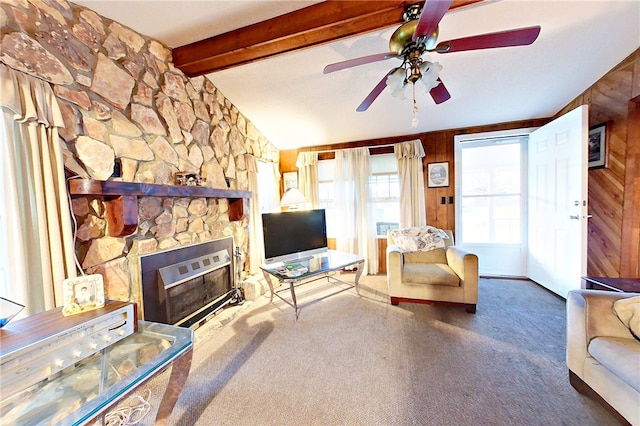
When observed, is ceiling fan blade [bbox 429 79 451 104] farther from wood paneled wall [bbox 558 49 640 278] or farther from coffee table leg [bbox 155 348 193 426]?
coffee table leg [bbox 155 348 193 426]

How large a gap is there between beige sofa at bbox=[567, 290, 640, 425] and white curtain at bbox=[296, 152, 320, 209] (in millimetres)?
3078

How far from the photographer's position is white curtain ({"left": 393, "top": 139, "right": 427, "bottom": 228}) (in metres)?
3.42

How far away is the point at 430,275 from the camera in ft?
7.89

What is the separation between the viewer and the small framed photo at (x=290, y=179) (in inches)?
158

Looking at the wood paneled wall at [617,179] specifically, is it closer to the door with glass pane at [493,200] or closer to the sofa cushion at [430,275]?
the door with glass pane at [493,200]

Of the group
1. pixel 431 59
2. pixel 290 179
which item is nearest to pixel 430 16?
pixel 431 59

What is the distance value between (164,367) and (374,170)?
3452 millimetres

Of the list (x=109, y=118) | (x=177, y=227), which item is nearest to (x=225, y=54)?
(x=109, y=118)

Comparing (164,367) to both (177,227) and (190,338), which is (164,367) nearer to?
(190,338)

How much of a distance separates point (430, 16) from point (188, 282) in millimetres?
2522

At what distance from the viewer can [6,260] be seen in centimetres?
112

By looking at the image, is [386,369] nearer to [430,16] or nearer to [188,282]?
[188,282]

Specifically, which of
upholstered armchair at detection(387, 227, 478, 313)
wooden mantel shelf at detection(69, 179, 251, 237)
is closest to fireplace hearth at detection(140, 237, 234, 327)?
wooden mantel shelf at detection(69, 179, 251, 237)

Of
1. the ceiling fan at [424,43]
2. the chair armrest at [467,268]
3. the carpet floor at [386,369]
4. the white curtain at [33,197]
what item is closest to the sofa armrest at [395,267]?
the carpet floor at [386,369]
